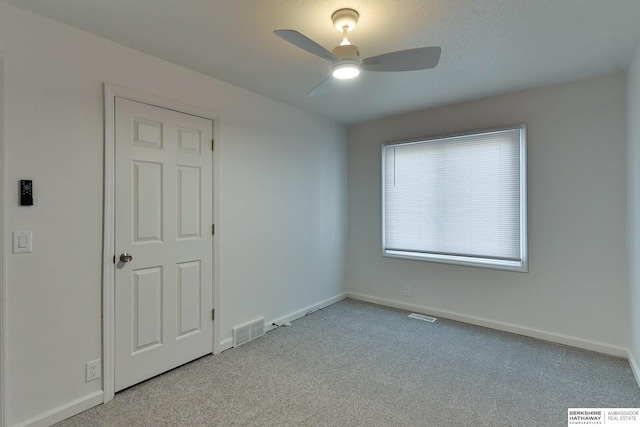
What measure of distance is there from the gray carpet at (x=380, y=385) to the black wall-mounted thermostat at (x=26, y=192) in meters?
1.36

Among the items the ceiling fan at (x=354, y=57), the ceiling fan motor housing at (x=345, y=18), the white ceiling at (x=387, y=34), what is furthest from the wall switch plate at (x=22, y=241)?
the ceiling fan motor housing at (x=345, y=18)

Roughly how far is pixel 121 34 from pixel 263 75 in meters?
1.06

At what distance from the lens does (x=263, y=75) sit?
9.13 feet

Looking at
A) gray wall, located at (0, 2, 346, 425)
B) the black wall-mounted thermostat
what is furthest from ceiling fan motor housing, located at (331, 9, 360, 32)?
the black wall-mounted thermostat

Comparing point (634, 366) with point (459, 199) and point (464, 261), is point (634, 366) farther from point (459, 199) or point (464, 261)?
point (459, 199)

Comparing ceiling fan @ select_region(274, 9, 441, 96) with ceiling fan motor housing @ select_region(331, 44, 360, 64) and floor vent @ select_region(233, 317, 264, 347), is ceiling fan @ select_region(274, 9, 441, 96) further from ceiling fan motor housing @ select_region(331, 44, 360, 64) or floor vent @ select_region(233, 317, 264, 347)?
floor vent @ select_region(233, 317, 264, 347)

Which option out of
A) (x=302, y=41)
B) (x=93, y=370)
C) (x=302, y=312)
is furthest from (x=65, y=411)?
(x=302, y=41)

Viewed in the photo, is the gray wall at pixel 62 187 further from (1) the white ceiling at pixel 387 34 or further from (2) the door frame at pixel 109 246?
(1) the white ceiling at pixel 387 34

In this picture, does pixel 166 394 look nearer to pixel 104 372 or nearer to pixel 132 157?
pixel 104 372

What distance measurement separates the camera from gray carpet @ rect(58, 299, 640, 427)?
2000 millimetres

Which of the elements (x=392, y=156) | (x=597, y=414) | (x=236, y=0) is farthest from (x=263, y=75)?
(x=597, y=414)

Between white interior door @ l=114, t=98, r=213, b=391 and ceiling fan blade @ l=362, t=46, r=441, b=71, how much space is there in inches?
62.7

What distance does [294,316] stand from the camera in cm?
368

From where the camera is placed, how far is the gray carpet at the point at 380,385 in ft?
6.56
